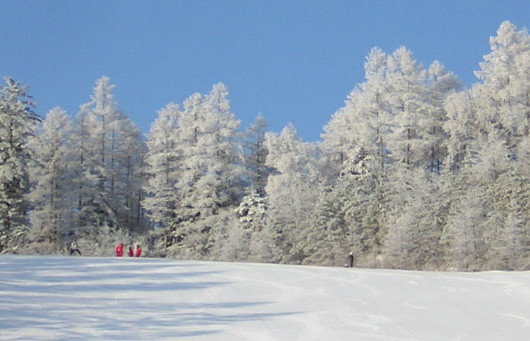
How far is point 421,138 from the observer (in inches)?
2237

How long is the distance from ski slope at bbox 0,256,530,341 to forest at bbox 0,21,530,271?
798 inches

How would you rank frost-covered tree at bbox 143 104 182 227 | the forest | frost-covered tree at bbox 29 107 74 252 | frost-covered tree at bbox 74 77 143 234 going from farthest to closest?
frost-covered tree at bbox 143 104 182 227 < frost-covered tree at bbox 74 77 143 234 < frost-covered tree at bbox 29 107 74 252 < the forest

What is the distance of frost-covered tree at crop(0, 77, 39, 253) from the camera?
45.3 meters

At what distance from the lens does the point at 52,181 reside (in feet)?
172

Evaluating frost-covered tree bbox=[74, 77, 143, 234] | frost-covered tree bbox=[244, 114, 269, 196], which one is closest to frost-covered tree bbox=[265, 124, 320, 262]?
frost-covered tree bbox=[244, 114, 269, 196]

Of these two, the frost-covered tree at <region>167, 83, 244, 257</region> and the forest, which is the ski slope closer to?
the forest

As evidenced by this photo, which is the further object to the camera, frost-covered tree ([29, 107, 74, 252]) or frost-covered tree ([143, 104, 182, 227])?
frost-covered tree ([143, 104, 182, 227])

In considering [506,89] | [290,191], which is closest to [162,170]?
[290,191]

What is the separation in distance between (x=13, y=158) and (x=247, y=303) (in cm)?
3186

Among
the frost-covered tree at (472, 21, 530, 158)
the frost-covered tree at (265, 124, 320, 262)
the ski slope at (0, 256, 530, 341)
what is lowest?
the ski slope at (0, 256, 530, 341)

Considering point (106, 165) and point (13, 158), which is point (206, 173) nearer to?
point (106, 165)

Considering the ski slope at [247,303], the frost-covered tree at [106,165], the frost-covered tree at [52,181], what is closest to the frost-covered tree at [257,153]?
the frost-covered tree at [106,165]

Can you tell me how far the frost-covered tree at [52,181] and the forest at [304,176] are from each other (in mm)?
109

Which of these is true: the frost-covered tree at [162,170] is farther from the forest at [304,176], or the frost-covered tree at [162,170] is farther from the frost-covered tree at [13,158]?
the frost-covered tree at [13,158]
